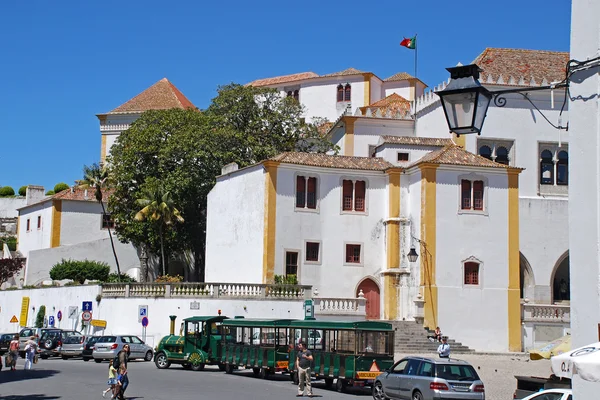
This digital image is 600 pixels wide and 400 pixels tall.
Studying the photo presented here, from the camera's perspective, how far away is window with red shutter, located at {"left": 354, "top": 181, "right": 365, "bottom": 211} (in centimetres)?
4566

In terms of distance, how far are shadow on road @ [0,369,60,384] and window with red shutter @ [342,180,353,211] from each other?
62.4ft

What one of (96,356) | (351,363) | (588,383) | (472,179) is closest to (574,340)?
(588,383)

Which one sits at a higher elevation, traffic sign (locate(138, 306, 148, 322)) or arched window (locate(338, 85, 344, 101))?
arched window (locate(338, 85, 344, 101))

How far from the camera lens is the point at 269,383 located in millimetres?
28188

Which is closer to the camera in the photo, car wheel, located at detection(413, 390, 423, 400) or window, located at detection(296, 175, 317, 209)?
car wheel, located at detection(413, 390, 423, 400)

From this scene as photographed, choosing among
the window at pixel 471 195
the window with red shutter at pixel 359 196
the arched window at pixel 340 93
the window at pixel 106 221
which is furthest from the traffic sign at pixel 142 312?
the arched window at pixel 340 93

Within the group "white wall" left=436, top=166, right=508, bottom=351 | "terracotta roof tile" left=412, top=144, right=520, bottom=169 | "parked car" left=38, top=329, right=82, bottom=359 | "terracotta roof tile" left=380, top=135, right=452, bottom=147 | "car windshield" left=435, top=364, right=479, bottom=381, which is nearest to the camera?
"car windshield" left=435, top=364, right=479, bottom=381

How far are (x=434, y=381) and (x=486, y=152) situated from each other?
29167 millimetres

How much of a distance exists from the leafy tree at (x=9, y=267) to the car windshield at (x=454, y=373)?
158ft

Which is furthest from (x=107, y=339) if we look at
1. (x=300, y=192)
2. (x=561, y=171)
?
(x=561, y=171)

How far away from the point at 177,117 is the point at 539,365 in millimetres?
31475

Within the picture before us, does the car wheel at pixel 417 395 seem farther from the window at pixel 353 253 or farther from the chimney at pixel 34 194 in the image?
the chimney at pixel 34 194

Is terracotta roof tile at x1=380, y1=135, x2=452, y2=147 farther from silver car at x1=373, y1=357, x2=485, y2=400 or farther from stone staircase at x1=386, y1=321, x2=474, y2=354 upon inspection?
silver car at x1=373, y1=357, x2=485, y2=400

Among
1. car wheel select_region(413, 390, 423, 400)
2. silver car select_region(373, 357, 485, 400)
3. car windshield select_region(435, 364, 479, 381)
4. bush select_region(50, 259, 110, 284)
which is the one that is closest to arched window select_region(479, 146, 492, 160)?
bush select_region(50, 259, 110, 284)
